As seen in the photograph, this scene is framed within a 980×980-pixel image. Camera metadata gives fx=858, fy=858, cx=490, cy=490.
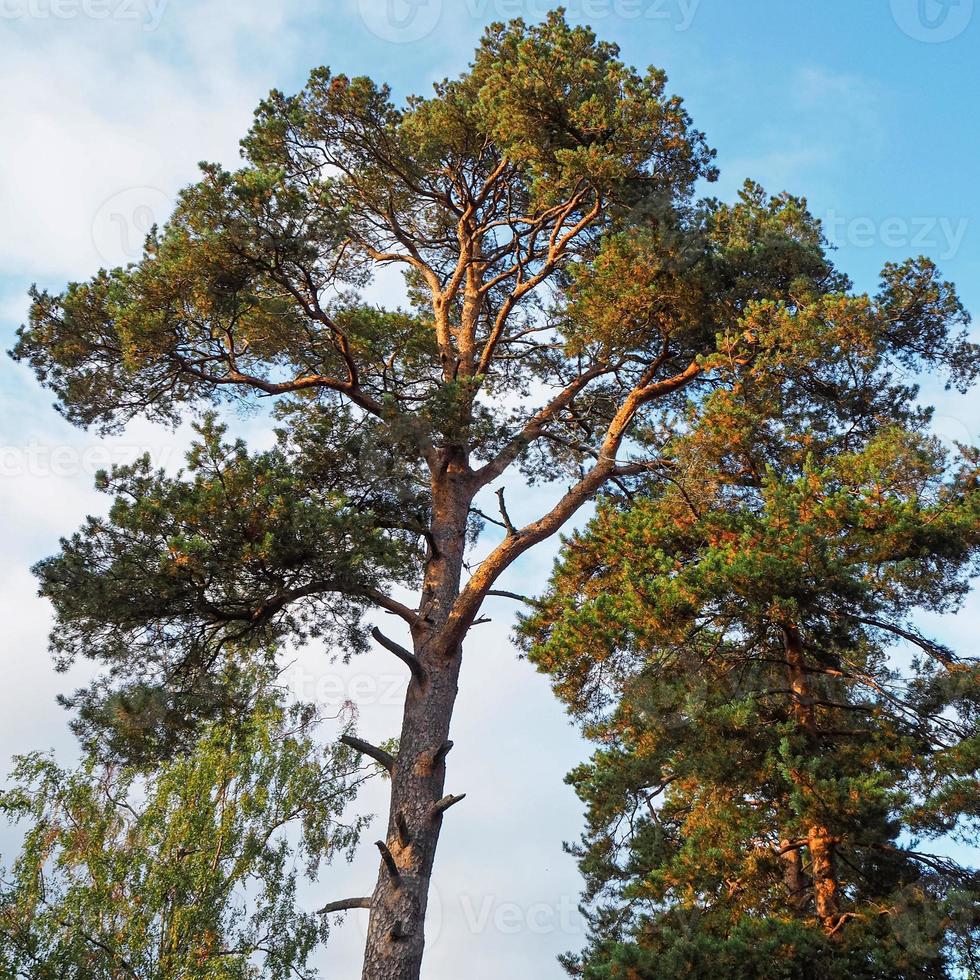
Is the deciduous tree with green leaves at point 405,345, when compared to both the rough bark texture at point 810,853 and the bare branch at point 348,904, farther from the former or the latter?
the rough bark texture at point 810,853

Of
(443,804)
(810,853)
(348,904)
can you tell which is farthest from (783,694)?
(348,904)

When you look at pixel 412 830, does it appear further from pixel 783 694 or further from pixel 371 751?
pixel 783 694

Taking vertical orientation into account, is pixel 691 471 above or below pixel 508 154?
below

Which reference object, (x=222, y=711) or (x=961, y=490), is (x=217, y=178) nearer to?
(x=222, y=711)

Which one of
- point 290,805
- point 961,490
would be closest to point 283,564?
point 961,490

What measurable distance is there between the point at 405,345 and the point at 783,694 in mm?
6375

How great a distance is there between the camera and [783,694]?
348 inches

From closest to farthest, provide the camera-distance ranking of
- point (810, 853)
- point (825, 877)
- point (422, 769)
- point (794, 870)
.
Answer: point (825, 877) → point (810, 853) → point (422, 769) → point (794, 870)

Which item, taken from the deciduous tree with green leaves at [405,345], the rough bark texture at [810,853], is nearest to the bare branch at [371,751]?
the deciduous tree with green leaves at [405,345]

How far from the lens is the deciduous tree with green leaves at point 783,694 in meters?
6.96

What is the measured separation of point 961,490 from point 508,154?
6300 mm

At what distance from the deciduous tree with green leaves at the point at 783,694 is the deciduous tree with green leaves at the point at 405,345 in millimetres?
1170

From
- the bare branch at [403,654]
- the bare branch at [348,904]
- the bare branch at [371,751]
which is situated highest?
the bare branch at [403,654]

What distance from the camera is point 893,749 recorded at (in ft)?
25.3
